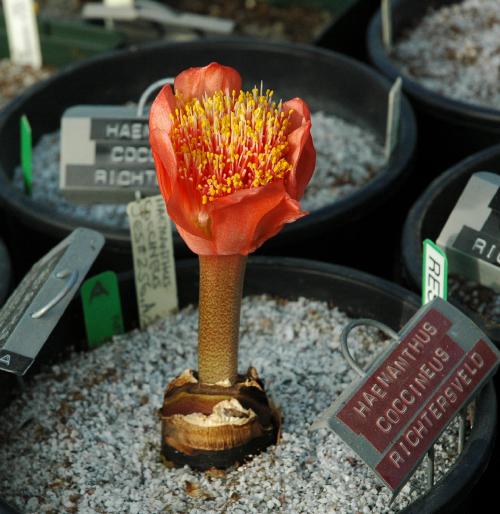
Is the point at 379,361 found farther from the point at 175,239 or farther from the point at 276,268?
the point at 175,239

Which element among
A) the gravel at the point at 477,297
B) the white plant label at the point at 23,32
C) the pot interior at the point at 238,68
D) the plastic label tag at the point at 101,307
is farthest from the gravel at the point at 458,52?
the plastic label tag at the point at 101,307

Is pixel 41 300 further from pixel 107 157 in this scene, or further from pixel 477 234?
pixel 477 234

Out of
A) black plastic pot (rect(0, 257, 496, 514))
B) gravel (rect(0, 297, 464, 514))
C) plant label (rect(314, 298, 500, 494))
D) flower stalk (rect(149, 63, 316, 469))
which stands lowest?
gravel (rect(0, 297, 464, 514))

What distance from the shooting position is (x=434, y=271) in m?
1.37

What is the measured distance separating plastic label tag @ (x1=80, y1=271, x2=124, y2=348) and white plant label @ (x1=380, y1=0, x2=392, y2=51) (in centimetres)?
118

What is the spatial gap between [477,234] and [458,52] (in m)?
1.03

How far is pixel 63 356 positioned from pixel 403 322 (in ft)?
1.93

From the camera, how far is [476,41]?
101 inches

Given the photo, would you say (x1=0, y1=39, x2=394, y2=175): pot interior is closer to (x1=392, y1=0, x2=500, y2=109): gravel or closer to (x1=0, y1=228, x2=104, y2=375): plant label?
(x1=392, y1=0, x2=500, y2=109): gravel

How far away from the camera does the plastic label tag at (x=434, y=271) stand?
1340 mm

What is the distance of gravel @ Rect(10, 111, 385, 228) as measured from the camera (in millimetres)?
1997

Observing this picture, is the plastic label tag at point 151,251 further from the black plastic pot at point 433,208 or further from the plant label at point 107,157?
the black plastic pot at point 433,208

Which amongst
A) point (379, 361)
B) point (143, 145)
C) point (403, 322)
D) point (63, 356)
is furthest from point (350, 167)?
point (379, 361)

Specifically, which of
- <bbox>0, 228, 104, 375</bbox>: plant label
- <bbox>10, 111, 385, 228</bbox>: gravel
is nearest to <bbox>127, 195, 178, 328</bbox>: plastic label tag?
<bbox>0, 228, 104, 375</bbox>: plant label
